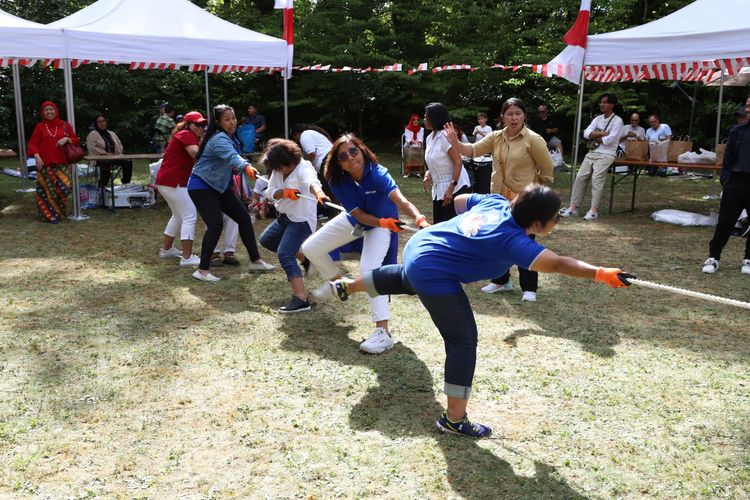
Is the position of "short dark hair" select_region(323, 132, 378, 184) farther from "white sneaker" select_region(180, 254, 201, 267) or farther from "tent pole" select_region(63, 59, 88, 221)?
"tent pole" select_region(63, 59, 88, 221)

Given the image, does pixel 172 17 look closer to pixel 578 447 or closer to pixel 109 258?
pixel 109 258

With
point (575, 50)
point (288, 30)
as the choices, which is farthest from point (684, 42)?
point (288, 30)

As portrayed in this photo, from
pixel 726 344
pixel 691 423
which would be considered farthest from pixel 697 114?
pixel 691 423

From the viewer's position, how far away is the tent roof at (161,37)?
9227 mm

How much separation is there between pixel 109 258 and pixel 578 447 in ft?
18.9

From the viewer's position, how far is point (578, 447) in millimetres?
3432

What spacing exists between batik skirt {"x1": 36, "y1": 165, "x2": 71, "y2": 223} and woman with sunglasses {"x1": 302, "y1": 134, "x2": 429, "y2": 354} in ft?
20.8

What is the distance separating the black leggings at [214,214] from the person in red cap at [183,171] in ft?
1.91

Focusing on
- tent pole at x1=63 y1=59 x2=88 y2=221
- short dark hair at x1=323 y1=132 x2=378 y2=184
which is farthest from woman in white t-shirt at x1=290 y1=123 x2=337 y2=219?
tent pole at x1=63 y1=59 x2=88 y2=221

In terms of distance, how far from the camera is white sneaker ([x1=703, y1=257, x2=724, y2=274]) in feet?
22.8

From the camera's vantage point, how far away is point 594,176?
398 inches

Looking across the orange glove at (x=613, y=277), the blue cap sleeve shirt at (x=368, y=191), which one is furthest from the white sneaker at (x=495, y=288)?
the orange glove at (x=613, y=277)

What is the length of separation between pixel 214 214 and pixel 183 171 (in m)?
0.92

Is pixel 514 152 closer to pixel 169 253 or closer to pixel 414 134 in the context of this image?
pixel 169 253
